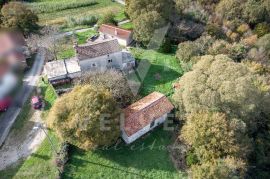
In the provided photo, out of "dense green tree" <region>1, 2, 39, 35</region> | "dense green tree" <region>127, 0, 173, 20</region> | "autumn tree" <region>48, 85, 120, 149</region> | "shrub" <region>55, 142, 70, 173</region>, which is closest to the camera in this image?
"autumn tree" <region>48, 85, 120, 149</region>

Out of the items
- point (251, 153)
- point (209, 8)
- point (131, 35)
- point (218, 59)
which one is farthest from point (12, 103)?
point (209, 8)

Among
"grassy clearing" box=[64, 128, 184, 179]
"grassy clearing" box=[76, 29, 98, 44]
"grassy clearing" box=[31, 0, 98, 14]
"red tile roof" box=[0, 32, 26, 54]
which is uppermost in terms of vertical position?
"red tile roof" box=[0, 32, 26, 54]

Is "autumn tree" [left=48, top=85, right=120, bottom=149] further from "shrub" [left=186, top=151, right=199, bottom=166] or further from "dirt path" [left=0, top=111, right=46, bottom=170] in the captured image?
"shrub" [left=186, top=151, right=199, bottom=166]

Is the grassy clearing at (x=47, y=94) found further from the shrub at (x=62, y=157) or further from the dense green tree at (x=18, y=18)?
the dense green tree at (x=18, y=18)

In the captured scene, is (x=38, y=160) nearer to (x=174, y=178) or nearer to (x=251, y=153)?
(x=174, y=178)

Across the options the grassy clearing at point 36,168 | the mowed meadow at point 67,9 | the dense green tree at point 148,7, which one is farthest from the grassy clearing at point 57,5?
the grassy clearing at point 36,168

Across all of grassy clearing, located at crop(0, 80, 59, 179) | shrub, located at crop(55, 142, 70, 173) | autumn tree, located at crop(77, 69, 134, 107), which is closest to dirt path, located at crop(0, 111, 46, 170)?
grassy clearing, located at crop(0, 80, 59, 179)
